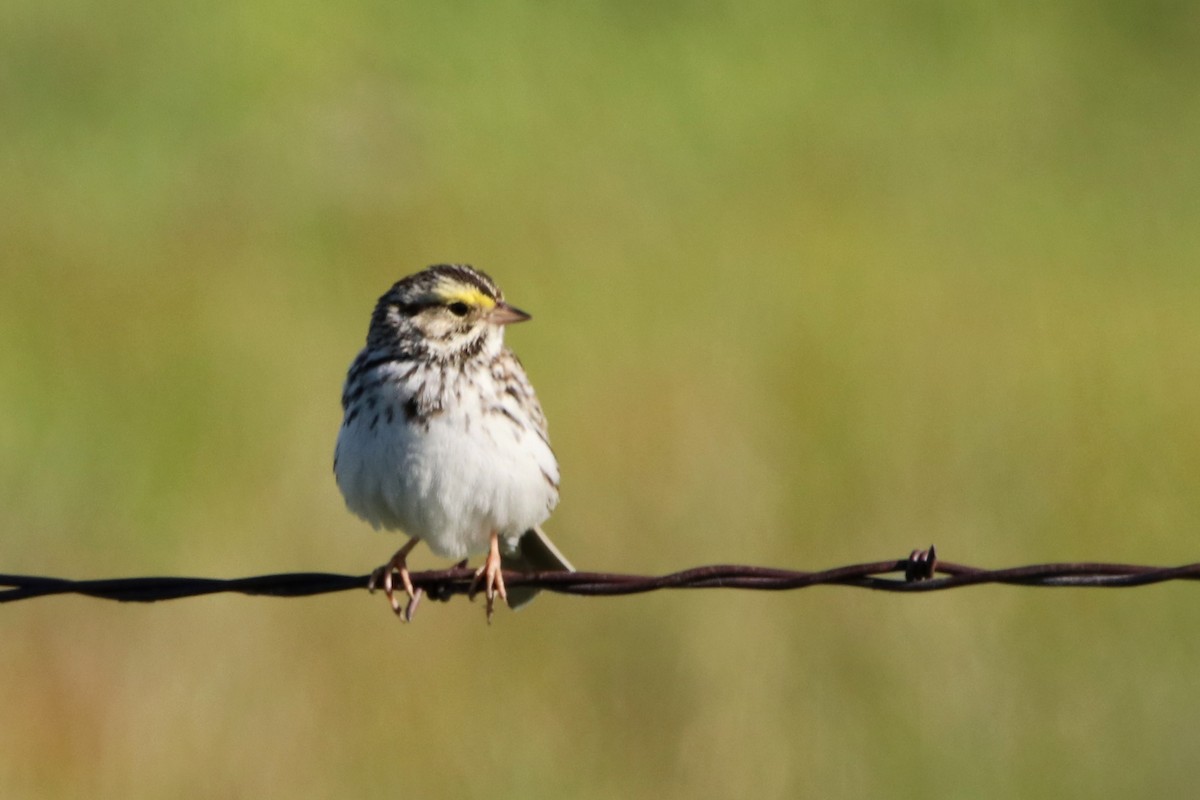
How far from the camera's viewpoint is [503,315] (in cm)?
713

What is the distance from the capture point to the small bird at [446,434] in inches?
257

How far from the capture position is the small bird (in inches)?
257

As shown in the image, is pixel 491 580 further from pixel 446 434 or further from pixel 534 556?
pixel 534 556

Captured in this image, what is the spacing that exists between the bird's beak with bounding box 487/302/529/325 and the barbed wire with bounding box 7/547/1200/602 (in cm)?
149

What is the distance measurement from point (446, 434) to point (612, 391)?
5.17 metres

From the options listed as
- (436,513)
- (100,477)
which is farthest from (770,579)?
(100,477)

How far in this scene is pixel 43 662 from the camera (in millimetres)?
9461

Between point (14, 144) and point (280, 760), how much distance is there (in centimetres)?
875

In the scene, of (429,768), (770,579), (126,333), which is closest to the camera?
(770,579)

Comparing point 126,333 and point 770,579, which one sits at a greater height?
point 126,333

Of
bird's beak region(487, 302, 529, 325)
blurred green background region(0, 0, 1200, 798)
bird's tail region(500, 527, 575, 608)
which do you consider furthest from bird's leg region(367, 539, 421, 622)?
blurred green background region(0, 0, 1200, 798)

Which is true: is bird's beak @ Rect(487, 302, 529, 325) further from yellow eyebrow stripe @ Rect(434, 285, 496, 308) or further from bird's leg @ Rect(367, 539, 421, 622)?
bird's leg @ Rect(367, 539, 421, 622)

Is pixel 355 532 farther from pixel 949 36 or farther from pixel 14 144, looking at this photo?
pixel 949 36

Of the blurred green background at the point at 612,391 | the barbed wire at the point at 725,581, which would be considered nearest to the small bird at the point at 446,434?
the barbed wire at the point at 725,581
